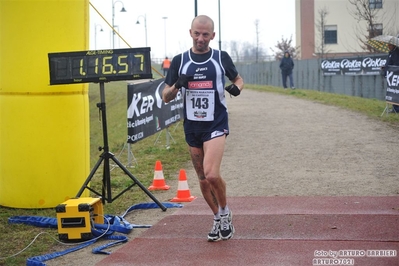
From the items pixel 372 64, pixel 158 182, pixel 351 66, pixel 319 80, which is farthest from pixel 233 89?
pixel 319 80

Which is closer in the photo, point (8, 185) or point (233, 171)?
point (8, 185)

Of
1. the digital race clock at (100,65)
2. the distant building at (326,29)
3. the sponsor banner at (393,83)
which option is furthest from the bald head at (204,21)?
the distant building at (326,29)

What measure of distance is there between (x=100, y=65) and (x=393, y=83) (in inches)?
478

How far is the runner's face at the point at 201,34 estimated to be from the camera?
24.2ft

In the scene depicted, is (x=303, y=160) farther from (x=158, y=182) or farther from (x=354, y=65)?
(x=354, y=65)

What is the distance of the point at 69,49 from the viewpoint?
9.94 m

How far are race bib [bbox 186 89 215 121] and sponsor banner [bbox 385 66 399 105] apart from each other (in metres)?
12.6

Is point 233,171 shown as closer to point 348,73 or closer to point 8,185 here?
point 8,185

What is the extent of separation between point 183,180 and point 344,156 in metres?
4.74

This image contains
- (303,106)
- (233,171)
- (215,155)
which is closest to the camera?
(215,155)

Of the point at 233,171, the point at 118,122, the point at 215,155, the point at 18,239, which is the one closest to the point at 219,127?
the point at 215,155

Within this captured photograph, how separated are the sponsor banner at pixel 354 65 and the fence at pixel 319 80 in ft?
0.76

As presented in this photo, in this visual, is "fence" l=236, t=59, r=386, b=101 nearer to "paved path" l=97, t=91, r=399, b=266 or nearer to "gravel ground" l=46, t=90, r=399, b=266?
"gravel ground" l=46, t=90, r=399, b=266

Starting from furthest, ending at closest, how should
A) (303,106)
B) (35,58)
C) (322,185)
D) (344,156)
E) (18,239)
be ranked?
(303,106) < (344,156) < (322,185) < (35,58) < (18,239)
